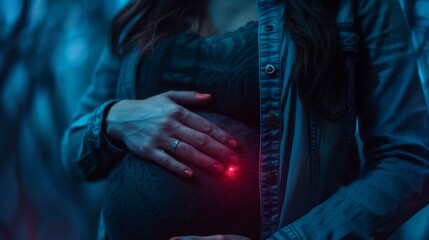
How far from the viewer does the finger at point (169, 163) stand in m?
0.60

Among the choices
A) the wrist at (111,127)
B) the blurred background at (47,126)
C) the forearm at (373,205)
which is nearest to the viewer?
the forearm at (373,205)

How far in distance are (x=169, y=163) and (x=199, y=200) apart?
6 centimetres

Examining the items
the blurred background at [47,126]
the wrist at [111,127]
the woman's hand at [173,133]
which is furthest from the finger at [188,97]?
the blurred background at [47,126]

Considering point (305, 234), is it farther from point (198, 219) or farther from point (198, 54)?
point (198, 54)

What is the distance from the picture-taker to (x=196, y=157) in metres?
0.61

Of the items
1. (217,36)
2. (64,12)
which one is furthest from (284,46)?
(64,12)

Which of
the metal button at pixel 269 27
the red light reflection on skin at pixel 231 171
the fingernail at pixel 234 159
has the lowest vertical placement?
the red light reflection on skin at pixel 231 171

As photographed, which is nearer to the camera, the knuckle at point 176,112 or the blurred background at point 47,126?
the knuckle at point 176,112

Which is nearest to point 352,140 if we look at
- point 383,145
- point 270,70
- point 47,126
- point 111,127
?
point 383,145

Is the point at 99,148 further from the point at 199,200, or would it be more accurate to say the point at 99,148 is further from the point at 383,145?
the point at 383,145

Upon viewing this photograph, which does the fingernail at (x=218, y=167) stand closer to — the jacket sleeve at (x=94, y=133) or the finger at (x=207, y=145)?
the finger at (x=207, y=145)

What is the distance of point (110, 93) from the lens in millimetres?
789

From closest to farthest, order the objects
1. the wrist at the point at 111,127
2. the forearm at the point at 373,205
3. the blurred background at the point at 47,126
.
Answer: the forearm at the point at 373,205 → the wrist at the point at 111,127 → the blurred background at the point at 47,126

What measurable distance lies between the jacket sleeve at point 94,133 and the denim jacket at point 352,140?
25 centimetres
